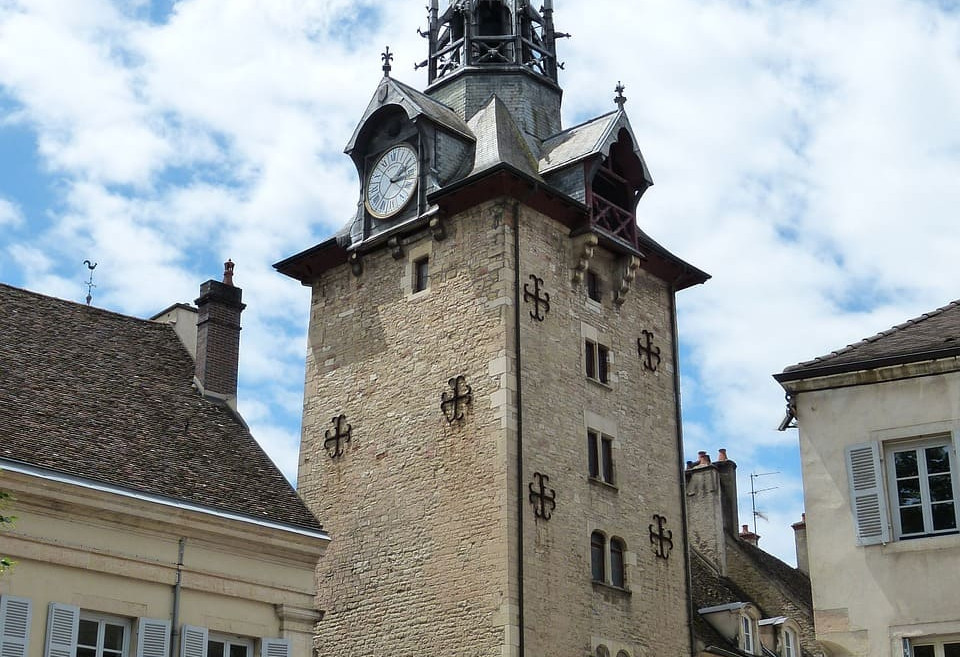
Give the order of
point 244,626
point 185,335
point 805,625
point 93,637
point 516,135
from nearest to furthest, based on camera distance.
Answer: point 93,637
point 244,626
point 185,335
point 516,135
point 805,625

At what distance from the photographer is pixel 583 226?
29453 mm

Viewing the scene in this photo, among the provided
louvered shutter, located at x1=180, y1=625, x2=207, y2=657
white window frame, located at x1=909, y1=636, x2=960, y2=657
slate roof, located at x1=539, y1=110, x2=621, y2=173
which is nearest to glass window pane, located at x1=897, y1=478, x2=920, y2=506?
white window frame, located at x1=909, y1=636, x2=960, y2=657

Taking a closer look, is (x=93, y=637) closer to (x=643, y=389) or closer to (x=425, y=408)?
(x=425, y=408)

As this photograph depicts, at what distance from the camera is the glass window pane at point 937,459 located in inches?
647

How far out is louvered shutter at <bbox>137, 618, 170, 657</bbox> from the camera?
18922 mm

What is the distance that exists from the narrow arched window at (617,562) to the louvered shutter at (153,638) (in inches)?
434

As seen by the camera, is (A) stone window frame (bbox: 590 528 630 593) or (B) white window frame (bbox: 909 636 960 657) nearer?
(B) white window frame (bbox: 909 636 960 657)

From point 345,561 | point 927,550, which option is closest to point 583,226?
point 345,561

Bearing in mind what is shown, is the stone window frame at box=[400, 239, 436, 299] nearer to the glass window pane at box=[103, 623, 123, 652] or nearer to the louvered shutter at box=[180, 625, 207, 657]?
the louvered shutter at box=[180, 625, 207, 657]

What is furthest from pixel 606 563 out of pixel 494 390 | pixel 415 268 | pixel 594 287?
pixel 415 268

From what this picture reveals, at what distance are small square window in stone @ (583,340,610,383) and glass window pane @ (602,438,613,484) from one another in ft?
4.24

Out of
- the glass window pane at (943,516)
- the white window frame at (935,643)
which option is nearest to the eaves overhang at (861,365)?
the glass window pane at (943,516)

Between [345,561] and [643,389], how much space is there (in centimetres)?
731

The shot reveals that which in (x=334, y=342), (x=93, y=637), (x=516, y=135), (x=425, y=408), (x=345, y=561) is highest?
(x=516, y=135)
